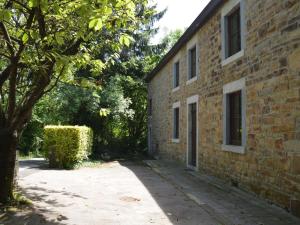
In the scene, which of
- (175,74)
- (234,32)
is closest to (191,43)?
(175,74)

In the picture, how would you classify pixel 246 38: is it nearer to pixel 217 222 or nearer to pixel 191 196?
pixel 191 196

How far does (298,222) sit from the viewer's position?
574cm

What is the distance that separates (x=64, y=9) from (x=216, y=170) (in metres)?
6.19

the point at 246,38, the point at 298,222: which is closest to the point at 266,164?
the point at 298,222

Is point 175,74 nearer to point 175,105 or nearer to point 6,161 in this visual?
point 175,105

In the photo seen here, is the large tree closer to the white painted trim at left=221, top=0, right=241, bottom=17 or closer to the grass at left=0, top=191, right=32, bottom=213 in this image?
the grass at left=0, top=191, right=32, bottom=213

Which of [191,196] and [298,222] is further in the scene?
[191,196]

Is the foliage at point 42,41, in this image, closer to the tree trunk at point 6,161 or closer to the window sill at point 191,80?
the tree trunk at point 6,161

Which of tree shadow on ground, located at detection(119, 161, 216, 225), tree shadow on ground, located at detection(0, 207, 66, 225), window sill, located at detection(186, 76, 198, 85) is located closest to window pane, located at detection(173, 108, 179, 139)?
window sill, located at detection(186, 76, 198, 85)

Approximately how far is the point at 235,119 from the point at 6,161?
5.71 metres

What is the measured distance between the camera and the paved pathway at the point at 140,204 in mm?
5883

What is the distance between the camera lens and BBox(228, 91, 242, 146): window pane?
30.4 feet

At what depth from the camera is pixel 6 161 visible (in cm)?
648

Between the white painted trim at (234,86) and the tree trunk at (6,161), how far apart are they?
5.11 metres
